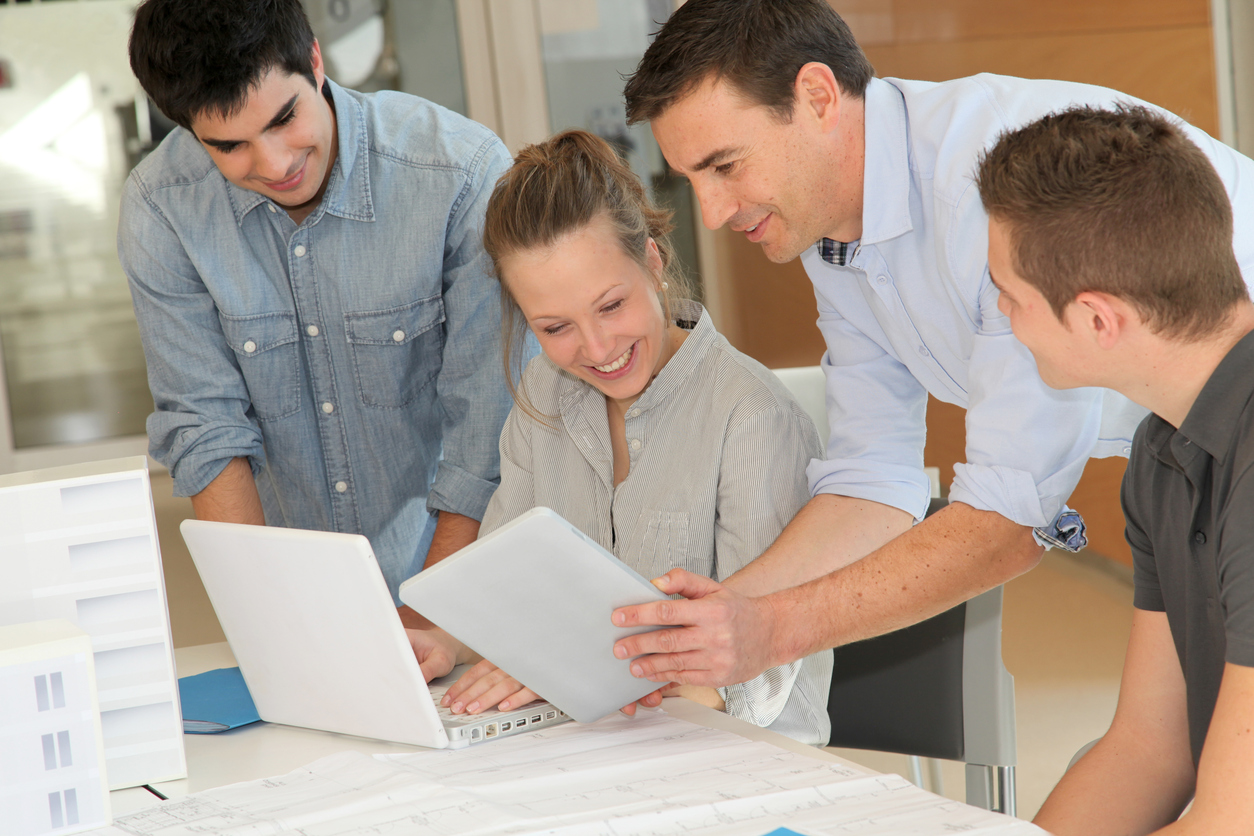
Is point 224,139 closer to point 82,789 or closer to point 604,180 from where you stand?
point 604,180

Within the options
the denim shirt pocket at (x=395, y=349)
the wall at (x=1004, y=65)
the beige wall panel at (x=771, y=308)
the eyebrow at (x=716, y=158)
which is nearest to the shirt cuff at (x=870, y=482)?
the eyebrow at (x=716, y=158)

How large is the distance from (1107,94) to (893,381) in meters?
0.45

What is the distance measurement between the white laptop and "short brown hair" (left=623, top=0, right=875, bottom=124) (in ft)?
2.01

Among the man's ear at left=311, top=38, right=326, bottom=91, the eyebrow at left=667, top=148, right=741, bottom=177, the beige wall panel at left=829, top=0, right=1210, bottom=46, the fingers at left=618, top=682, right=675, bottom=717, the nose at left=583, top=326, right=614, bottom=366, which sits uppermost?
the beige wall panel at left=829, top=0, right=1210, bottom=46

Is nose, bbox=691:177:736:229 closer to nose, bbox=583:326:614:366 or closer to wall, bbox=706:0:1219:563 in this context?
nose, bbox=583:326:614:366

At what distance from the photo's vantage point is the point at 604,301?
152 cm

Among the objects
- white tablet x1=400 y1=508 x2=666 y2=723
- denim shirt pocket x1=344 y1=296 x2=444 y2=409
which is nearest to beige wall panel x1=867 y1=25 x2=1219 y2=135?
denim shirt pocket x1=344 y1=296 x2=444 y2=409

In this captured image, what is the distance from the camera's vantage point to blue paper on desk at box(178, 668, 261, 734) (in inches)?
50.5

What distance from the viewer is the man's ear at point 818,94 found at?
4.36ft

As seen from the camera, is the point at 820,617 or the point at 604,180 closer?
the point at 820,617

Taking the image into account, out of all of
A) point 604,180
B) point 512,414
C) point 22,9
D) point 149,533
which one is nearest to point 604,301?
point 604,180

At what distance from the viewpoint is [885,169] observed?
1.35 metres

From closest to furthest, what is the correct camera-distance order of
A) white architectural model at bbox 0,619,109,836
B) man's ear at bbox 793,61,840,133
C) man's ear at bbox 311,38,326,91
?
white architectural model at bbox 0,619,109,836, man's ear at bbox 793,61,840,133, man's ear at bbox 311,38,326,91

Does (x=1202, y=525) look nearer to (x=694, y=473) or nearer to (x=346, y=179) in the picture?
(x=694, y=473)
